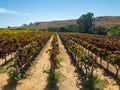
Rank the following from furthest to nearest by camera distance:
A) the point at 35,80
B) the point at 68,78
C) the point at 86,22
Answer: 1. the point at 86,22
2. the point at 68,78
3. the point at 35,80

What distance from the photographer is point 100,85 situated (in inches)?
617

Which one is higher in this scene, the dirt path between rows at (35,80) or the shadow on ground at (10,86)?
the shadow on ground at (10,86)

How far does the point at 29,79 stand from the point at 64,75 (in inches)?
131

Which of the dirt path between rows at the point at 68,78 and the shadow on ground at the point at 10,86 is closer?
the shadow on ground at the point at 10,86

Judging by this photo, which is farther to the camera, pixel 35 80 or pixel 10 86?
pixel 35 80

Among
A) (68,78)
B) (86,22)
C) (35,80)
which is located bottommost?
(86,22)

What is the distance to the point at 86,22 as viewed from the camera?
124 meters

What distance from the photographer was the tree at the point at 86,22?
123688 mm

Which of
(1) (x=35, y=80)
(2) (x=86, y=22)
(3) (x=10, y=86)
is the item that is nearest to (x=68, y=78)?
(1) (x=35, y=80)

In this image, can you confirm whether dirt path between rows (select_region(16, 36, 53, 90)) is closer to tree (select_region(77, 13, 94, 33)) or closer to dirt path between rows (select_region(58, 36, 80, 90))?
dirt path between rows (select_region(58, 36, 80, 90))

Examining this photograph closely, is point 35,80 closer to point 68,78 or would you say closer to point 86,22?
point 68,78

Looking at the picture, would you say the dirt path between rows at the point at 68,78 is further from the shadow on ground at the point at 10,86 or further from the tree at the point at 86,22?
the tree at the point at 86,22

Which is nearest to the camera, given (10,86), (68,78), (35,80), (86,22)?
(10,86)

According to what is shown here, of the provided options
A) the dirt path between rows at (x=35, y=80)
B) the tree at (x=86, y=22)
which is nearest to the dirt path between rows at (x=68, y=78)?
the dirt path between rows at (x=35, y=80)
